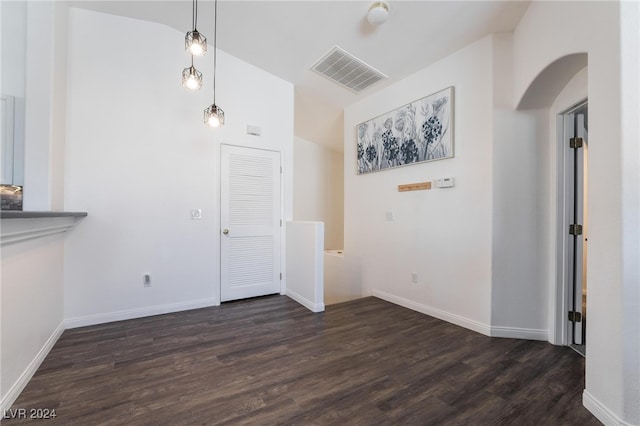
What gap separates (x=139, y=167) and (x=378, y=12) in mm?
2945

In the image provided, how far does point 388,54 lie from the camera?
3.11m

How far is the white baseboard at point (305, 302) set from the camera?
3207mm

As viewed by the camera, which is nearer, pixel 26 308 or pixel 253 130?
pixel 26 308

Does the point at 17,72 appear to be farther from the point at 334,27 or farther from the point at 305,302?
the point at 305,302

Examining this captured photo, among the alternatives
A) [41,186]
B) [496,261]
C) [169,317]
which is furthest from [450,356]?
[41,186]

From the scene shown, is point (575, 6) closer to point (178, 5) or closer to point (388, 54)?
point (388, 54)

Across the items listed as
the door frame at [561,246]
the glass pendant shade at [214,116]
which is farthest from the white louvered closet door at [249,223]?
the door frame at [561,246]

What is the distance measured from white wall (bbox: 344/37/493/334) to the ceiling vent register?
0.99 ft

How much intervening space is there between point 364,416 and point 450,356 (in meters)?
1.07

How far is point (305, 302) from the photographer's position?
339cm

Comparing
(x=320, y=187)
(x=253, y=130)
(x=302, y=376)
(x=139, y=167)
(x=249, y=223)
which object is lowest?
(x=302, y=376)

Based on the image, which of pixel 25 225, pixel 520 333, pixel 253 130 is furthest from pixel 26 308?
pixel 520 333

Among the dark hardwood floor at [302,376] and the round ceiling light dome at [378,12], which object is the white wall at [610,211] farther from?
the round ceiling light dome at [378,12]

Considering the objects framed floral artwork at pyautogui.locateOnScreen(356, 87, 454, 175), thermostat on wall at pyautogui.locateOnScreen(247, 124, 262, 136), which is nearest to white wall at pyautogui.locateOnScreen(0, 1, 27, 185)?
thermostat on wall at pyautogui.locateOnScreen(247, 124, 262, 136)
